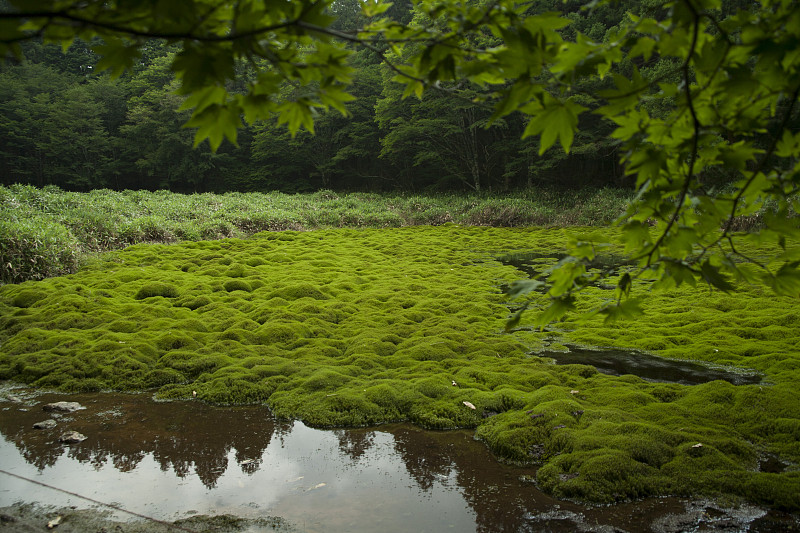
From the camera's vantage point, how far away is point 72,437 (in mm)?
3652

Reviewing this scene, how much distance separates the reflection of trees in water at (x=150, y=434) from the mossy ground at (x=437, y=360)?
0.79 feet

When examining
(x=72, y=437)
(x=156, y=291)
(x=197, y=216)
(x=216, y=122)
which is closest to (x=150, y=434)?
(x=72, y=437)

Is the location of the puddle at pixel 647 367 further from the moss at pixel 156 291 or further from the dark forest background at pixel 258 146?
the dark forest background at pixel 258 146

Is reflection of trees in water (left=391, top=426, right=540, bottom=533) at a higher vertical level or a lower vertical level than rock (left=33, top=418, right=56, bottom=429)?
lower

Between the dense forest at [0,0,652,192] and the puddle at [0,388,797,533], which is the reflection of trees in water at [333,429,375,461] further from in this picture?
the dense forest at [0,0,652,192]

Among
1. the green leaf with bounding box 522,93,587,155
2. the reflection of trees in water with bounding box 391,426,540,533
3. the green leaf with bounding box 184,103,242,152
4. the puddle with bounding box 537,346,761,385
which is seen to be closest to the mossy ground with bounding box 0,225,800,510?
the reflection of trees in water with bounding box 391,426,540,533

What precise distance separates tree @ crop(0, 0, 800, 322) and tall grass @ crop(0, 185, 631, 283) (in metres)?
8.84

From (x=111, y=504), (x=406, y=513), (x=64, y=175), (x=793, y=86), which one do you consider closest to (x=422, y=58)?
(x=793, y=86)

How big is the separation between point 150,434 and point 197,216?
485 inches

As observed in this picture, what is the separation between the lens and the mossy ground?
3193 millimetres

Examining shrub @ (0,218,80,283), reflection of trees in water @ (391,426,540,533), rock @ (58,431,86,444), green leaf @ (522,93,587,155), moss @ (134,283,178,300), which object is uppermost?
green leaf @ (522,93,587,155)

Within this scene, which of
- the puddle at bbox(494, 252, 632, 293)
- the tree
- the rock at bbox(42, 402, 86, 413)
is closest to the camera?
the tree

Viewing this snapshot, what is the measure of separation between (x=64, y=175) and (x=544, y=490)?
118ft

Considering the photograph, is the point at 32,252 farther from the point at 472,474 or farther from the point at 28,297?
the point at 472,474
